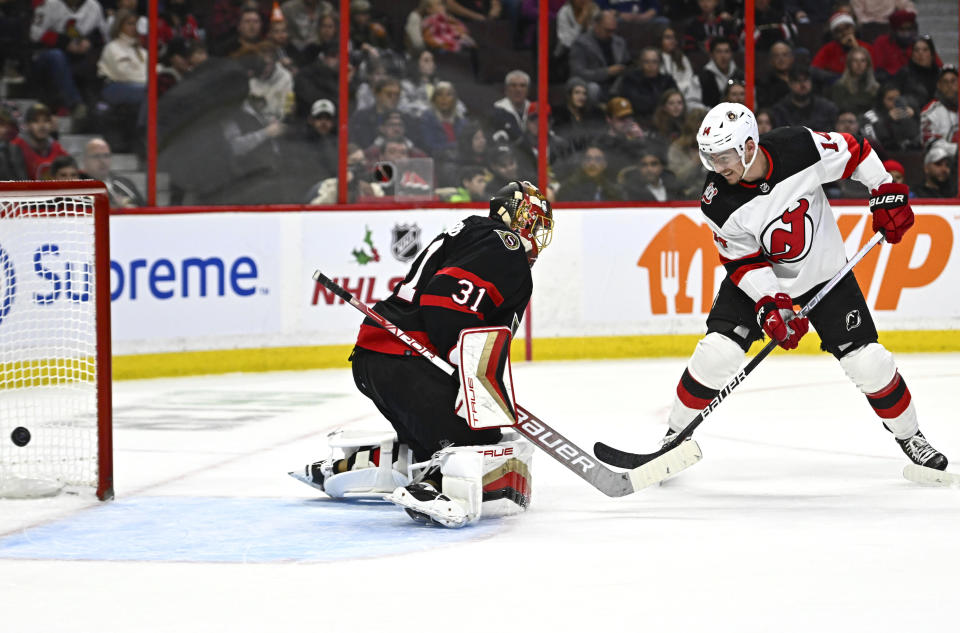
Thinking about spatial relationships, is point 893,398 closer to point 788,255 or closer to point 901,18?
point 788,255

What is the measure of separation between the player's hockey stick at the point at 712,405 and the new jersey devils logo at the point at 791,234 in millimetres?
116

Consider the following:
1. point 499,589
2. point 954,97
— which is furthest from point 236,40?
point 499,589

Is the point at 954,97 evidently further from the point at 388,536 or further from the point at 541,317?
the point at 388,536

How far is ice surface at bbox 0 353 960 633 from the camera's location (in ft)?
8.02

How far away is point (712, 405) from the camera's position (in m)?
3.84

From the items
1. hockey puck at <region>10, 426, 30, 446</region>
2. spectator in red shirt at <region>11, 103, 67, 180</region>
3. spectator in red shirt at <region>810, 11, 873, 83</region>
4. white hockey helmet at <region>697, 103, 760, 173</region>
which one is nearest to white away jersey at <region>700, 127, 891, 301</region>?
white hockey helmet at <region>697, 103, 760, 173</region>

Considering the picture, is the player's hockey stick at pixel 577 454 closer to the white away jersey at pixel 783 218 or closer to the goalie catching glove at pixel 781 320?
the goalie catching glove at pixel 781 320

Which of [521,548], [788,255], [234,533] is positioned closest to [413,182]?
[788,255]

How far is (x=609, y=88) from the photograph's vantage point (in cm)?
718

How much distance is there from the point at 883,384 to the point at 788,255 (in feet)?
1.40

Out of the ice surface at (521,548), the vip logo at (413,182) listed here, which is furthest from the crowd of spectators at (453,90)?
the ice surface at (521,548)

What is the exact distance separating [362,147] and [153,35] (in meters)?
1.13

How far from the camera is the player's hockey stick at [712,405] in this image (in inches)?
148

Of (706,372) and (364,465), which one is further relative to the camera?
(706,372)
